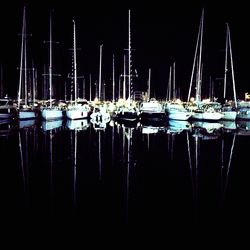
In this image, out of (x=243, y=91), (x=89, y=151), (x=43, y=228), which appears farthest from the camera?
(x=243, y=91)

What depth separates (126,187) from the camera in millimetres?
11156

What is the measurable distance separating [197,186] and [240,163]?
5.20 meters

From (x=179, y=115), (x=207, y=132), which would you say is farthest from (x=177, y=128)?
(x=179, y=115)

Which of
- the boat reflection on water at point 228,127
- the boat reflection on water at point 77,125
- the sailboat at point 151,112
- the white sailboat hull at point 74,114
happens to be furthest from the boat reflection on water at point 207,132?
the white sailboat hull at point 74,114

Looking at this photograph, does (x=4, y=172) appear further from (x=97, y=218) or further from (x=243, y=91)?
(x=243, y=91)

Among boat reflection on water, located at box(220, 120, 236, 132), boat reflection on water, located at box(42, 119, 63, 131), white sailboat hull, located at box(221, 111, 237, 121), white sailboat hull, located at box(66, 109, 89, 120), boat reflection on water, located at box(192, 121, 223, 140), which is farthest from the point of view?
white sailboat hull, located at box(66, 109, 89, 120)

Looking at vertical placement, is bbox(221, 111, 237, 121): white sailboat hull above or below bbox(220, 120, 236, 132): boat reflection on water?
above

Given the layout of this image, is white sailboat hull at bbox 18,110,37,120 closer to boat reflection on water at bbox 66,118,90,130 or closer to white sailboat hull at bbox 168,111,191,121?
boat reflection on water at bbox 66,118,90,130

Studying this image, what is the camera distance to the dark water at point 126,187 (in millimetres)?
8273

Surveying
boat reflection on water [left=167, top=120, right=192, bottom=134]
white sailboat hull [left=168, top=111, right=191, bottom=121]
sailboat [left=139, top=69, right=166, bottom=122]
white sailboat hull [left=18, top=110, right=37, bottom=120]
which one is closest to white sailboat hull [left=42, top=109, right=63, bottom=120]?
white sailboat hull [left=18, top=110, right=37, bottom=120]

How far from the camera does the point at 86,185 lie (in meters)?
11.3

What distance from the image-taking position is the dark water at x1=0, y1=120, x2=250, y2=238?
27.1 ft

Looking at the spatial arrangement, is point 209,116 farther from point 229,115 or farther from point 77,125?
point 77,125

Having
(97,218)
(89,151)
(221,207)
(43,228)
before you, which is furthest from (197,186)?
(89,151)
